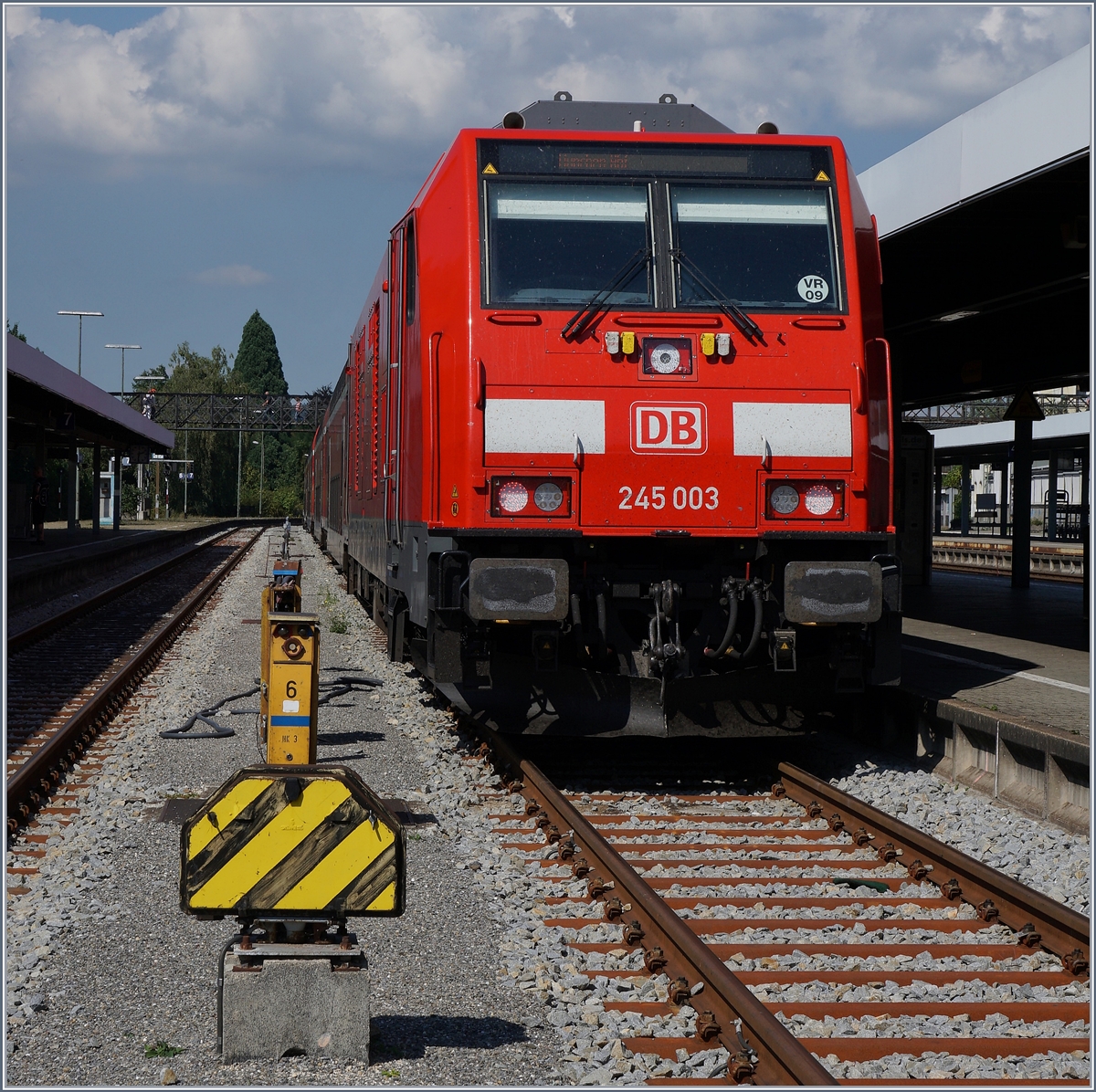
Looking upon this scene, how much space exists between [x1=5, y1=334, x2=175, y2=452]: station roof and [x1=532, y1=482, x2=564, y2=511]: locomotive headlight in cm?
1005

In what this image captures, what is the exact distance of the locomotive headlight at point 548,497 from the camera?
7.55 metres

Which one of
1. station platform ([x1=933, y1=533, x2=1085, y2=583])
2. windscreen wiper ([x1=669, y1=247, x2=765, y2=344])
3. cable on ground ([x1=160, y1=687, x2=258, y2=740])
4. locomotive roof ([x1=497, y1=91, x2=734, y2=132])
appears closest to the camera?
windscreen wiper ([x1=669, y1=247, x2=765, y2=344])

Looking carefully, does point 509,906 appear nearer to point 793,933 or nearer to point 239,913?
point 793,933

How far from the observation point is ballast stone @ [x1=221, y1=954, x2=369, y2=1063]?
412 centimetres

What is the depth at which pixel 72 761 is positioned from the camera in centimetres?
873

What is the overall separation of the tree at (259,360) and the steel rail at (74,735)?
107 metres

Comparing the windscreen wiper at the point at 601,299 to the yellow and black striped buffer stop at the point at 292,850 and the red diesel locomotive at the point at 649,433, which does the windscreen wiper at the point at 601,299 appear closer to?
the red diesel locomotive at the point at 649,433

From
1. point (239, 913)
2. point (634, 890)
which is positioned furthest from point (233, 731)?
point (239, 913)

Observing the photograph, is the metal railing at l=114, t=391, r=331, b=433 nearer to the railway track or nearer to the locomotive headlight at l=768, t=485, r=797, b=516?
the locomotive headlight at l=768, t=485, r=797, b=516

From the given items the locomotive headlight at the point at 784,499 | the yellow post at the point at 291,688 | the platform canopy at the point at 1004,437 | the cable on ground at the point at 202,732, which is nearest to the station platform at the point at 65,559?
the cable on ground at the point at 202,732

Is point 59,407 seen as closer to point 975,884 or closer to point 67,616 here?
point 67,616

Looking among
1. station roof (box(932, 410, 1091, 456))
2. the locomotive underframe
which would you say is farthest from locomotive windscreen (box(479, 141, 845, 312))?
station roof (box(932, 410, 1091, 456))

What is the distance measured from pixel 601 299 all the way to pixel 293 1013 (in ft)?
15.4

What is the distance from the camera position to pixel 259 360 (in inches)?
4801
